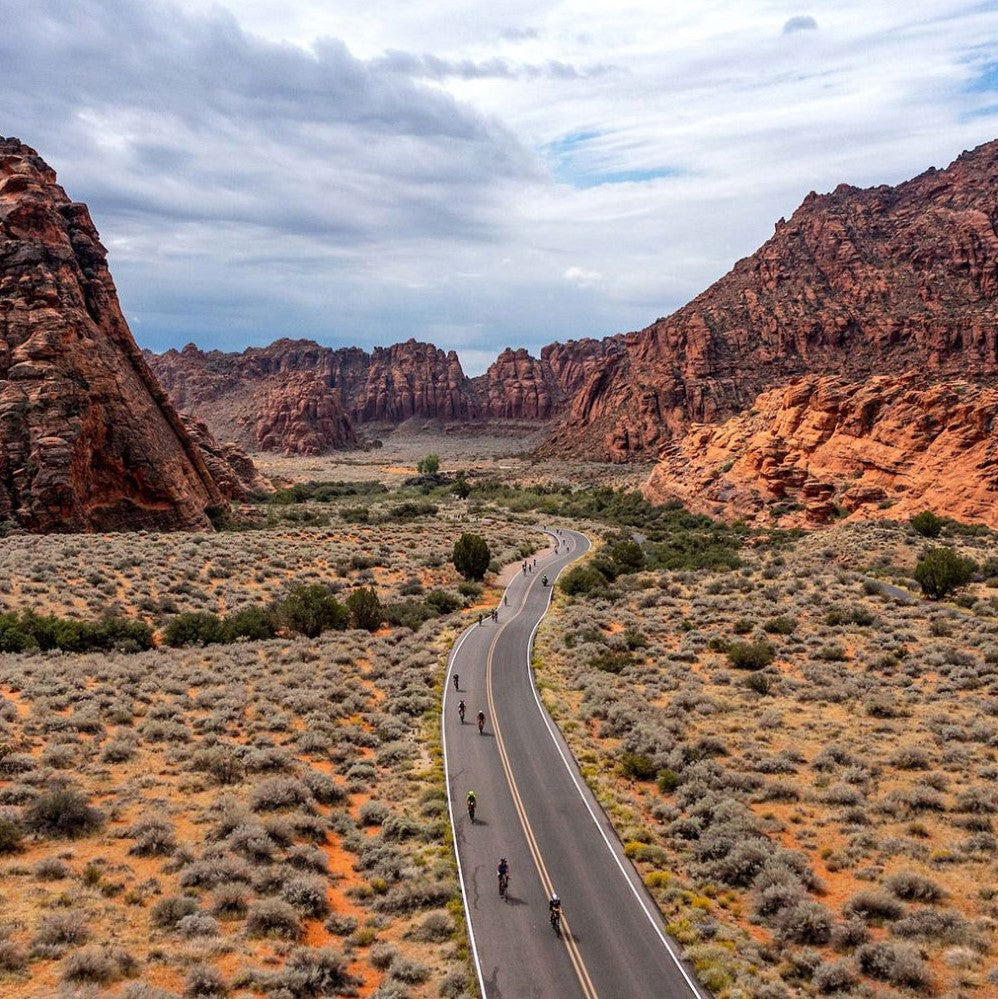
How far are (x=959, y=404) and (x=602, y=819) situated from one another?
6033 cm

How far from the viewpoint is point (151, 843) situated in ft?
57.2

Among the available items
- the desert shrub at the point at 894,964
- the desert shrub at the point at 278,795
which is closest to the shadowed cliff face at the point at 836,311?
the desert shrub at the point at 894,964

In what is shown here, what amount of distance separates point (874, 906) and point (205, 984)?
1498 centimetres

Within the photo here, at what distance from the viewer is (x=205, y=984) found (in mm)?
13172

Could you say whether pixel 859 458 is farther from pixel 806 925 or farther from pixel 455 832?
pixel 455 832

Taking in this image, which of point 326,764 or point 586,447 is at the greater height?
point 586,447

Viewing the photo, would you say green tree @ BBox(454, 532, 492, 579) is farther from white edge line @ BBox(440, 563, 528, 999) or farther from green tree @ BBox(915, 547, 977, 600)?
green tree @ BBox(915, 547, 977, 600)

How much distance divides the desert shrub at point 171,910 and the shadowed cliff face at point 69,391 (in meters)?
43.4

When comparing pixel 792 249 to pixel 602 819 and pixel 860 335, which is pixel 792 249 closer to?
pixel 860 335

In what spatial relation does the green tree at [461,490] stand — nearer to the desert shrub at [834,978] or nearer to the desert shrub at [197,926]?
the desert shrub at [197,926]

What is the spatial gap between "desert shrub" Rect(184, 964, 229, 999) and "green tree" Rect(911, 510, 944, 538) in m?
57.4

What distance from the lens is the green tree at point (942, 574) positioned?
135 ft

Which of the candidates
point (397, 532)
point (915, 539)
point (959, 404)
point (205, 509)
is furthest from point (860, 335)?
point (205, 509)

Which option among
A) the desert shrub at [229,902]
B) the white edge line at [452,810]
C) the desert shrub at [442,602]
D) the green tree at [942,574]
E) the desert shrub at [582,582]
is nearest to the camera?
the white edge line at [452,810]
